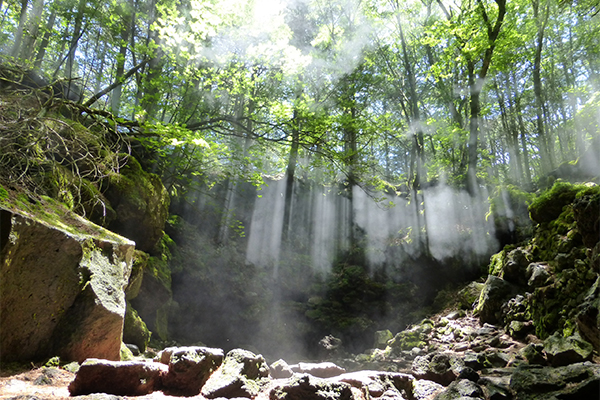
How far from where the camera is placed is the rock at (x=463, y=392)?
107 inches

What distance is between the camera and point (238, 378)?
9.73 feet

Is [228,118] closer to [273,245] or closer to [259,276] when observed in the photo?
[259,276]

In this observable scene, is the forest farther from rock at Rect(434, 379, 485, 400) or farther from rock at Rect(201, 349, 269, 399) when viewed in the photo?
rock at Rect(434, 379, 485, 400)

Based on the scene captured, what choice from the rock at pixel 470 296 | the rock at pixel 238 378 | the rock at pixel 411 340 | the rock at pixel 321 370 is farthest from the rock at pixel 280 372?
the rock at pixel 470 296

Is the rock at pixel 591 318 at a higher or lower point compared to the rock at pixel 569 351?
higher

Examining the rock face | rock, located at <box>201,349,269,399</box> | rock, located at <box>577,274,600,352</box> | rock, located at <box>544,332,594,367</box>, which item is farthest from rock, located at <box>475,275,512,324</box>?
the rock face

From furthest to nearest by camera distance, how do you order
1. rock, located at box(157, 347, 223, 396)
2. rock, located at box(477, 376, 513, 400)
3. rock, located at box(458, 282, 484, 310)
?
rock, located at box(458, 282, 484, 310) → rock, located at box(157, 347, 223, 396) → rock, located at box(477, 376, 513, 400)

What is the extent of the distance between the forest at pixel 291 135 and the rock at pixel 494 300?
320cm

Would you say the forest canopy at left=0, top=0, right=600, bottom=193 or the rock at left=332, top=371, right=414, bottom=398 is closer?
the rock at left=332, top=371, right=414, bottom=398

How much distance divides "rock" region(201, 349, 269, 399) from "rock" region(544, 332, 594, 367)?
3.31m

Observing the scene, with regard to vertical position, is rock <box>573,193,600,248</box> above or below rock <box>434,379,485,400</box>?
above

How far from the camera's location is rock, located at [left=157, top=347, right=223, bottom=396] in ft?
8.94

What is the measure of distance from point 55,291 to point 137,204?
11.9 feet

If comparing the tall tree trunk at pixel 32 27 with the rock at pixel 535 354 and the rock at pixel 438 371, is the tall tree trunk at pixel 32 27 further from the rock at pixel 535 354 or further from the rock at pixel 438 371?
the rock at pixel 535 354
